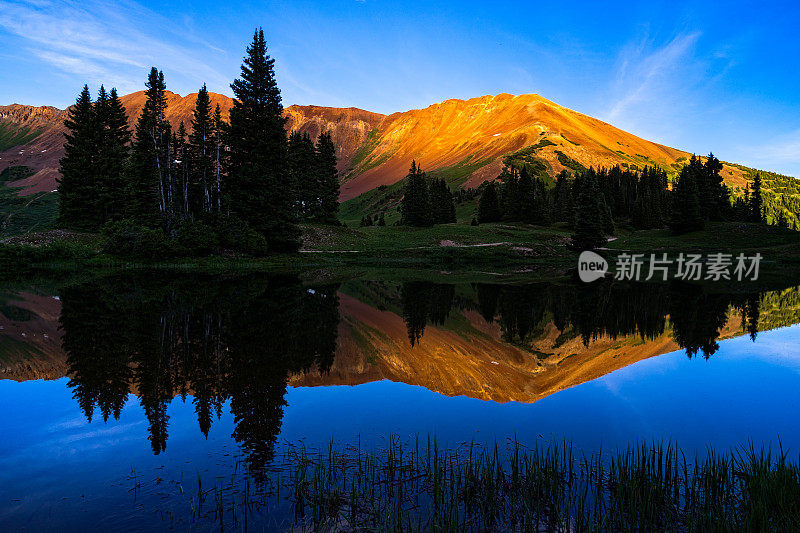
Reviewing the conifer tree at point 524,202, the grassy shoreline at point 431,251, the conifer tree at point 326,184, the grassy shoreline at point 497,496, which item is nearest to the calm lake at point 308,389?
the grassy shoreline at point 497,496

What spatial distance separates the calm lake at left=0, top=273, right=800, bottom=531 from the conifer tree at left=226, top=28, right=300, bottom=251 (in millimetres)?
29748

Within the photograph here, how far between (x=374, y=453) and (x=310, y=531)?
2091 mm

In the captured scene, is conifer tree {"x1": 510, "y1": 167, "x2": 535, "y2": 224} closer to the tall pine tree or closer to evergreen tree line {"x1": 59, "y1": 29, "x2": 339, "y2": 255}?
evergreen tree line {"x1": 59, "y1": 29, "x2": 339, "y2": 255}

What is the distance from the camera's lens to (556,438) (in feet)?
26.1

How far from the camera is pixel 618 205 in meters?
114

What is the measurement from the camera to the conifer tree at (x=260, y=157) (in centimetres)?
5097

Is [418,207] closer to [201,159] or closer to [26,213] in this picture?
[201,159]

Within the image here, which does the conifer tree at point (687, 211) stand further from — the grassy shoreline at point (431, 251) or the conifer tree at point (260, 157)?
the conifer tree at point (260, 157)

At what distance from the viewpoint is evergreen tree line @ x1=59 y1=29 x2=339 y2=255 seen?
1967 inches

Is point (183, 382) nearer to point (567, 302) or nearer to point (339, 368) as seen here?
point (339, 368)

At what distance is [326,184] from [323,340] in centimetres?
6357

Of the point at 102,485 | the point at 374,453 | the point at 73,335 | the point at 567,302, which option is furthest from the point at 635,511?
the point at 567,302

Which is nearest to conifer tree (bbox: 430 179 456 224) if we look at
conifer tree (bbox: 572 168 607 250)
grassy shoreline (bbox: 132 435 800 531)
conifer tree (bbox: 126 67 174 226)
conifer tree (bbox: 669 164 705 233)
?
conifer tree (bbox: 572 168 607 250)

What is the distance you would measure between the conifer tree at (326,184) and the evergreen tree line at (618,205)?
37626 millimetres
